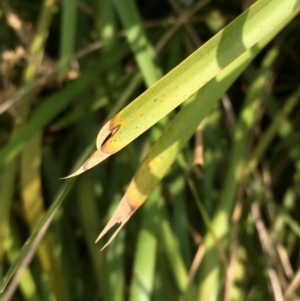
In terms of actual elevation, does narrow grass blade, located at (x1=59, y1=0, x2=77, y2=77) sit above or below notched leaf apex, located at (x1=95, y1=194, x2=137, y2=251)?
above

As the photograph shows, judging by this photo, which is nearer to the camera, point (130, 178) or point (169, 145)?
point (169, 145)

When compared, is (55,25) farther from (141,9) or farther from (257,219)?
(257,219)

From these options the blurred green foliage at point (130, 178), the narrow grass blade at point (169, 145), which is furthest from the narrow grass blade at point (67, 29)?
the narrow grass blade at point (169, 145)

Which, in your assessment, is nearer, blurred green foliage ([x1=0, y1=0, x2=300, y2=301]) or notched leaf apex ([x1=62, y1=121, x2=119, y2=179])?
notched leaf apex ([x1=62, y1=121, x2=119, y2=179])

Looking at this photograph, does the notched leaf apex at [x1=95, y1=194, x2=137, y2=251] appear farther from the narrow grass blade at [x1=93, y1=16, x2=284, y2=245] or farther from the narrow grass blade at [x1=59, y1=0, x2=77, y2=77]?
the narrow grass blade at [x1=59, y1=0, x2=77, y2=77]

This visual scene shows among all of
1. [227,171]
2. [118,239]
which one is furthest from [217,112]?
[118,239]

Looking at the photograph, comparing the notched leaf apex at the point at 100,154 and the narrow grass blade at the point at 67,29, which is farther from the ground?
the narrow grass blade at the point at 67,29

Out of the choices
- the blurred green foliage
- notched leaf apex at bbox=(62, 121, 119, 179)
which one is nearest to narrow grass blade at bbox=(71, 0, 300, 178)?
notched leaf apex at bbox=(62, 121, 119, 179)

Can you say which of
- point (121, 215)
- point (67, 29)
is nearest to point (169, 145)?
point (121, 215)

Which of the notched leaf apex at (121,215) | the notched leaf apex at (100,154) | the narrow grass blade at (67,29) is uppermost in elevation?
the narrow grass blade at (67,29)

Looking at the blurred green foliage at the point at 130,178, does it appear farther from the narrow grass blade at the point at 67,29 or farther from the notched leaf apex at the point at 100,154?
the notched leaf apex at the point at 100,154

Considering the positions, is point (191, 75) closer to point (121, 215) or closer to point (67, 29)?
point (121, 215)

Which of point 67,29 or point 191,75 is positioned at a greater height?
point 67,29
